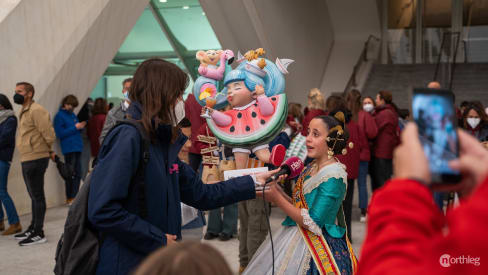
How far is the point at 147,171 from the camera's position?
212cm

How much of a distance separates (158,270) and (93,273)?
122 cm

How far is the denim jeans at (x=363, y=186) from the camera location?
22.9 ft

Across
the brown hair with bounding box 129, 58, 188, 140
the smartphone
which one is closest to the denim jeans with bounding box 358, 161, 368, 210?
the brown hair with bounding box 129, 58, 188, 140

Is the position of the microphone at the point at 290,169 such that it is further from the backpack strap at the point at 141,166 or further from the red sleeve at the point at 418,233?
the red sleeve at the point at 418,233

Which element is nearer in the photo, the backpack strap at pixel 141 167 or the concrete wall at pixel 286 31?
the backpack strap at pixel 141 167

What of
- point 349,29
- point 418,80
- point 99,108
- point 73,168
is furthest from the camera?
point 349,29

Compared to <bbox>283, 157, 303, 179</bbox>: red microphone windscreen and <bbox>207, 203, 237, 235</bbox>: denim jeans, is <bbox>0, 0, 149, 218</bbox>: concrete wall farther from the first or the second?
<bbox>283, 157, 303, 179</bbox>: red microphone windscreen

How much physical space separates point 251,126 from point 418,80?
41.7 ft

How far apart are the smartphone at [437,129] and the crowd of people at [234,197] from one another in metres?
0.02

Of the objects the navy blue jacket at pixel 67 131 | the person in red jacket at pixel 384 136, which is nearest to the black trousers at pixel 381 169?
the person in red jacket at pixel 384 136

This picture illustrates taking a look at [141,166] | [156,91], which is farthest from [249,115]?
[141,166]

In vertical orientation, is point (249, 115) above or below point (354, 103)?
below

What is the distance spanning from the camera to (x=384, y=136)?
23.5 feet

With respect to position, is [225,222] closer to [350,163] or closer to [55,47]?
[350,163]
